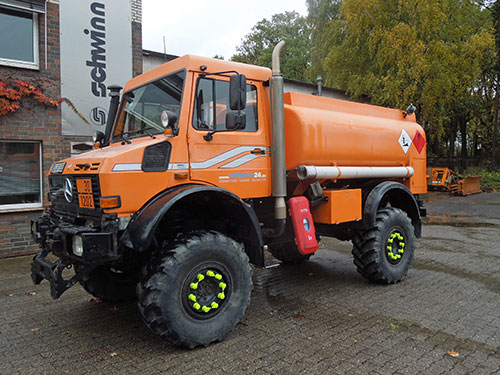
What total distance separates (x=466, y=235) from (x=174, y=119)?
28.0 feet

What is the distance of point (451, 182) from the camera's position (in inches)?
776

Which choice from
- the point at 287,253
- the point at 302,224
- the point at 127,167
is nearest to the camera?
the point at 127,167

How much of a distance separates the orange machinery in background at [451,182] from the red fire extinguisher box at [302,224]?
16417 millimetres

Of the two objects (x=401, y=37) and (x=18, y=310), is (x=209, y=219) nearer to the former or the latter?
(x=18, y=310)

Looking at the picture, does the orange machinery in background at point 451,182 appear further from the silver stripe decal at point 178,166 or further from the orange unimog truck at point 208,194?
the silver stripe decal at point 178,166

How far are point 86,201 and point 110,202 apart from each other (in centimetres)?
37

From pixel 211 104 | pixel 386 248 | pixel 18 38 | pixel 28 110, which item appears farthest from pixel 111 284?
pixel 18 38

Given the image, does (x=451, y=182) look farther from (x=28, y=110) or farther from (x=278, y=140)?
(x=28, y=110)

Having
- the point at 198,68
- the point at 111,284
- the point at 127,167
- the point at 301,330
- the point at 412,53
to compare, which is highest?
the point at 412,53

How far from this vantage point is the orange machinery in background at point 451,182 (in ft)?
62.5

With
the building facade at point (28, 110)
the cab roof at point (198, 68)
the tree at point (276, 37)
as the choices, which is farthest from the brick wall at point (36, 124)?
the tree at point (276, 37)

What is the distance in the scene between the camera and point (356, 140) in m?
5.56

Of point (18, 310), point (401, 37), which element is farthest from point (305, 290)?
point (401, 37)

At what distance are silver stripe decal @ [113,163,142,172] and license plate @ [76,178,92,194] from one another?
32cm
